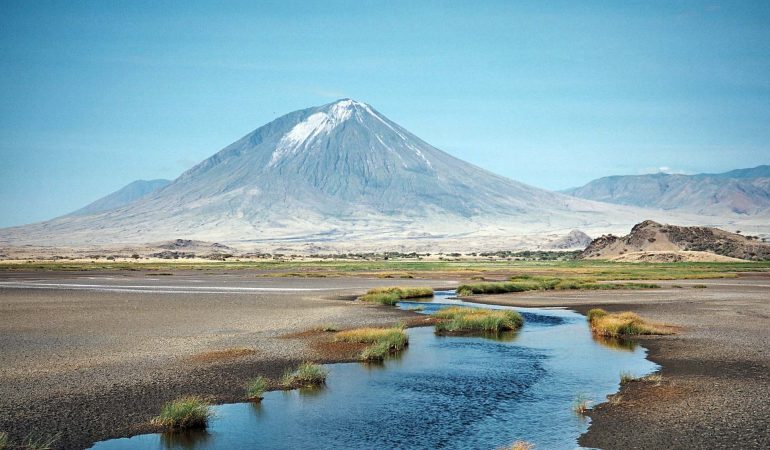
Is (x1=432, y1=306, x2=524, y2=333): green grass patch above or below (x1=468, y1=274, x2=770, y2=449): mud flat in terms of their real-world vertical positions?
above

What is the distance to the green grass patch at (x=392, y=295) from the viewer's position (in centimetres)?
4212

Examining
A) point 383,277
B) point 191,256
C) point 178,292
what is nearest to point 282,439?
point 178,292

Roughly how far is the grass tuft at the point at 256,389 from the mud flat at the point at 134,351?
0.75 feet

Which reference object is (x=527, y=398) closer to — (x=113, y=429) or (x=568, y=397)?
(x=568, y=397)

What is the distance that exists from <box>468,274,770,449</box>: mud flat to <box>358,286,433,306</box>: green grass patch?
568 inches

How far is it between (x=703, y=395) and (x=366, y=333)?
480 inches

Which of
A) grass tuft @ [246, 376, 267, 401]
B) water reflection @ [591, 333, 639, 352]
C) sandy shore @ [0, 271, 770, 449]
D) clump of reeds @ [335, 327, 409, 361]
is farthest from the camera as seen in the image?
water reflection @ [591, 333, 639, 352]

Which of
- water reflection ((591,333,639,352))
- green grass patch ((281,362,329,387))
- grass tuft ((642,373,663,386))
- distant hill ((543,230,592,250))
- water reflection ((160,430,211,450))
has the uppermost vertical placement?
distant hill ((543,230,592,250))

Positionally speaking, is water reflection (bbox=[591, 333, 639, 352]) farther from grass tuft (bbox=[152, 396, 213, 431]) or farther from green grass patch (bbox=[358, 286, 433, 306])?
green grass patch (bbox=[358, 286, 433, 306])

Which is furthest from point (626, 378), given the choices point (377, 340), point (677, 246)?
point (677, 246)

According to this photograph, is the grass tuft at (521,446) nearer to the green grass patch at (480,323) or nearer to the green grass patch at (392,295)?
the green grass patch at (480,323)

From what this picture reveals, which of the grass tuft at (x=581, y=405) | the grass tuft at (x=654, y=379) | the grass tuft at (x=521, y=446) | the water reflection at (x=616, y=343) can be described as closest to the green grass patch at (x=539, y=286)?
the water reflection at (x=616, y=343)

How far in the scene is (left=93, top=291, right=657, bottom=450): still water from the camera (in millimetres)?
13555

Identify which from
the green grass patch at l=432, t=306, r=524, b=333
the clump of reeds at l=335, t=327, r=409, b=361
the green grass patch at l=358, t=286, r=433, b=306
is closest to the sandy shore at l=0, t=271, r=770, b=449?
the clump of reeds at l=335, t=327, r=409, b=361
